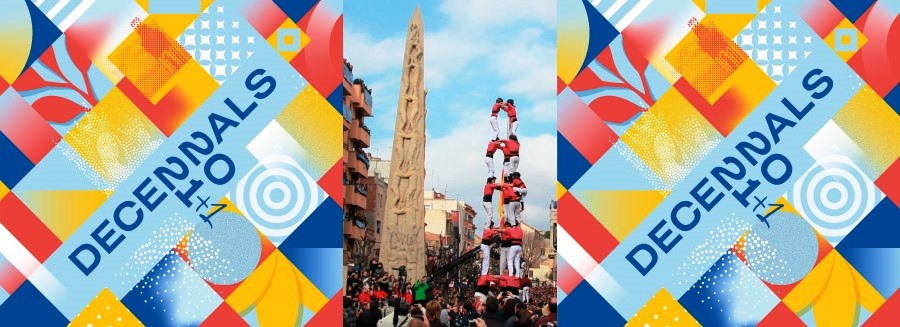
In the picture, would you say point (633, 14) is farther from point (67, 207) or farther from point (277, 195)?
point (67, 207)

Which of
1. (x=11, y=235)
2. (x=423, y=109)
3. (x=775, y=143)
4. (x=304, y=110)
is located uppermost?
(x=423, y=109)

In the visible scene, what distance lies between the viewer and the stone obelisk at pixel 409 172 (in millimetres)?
39688

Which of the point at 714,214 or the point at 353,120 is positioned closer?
the point at 714,214

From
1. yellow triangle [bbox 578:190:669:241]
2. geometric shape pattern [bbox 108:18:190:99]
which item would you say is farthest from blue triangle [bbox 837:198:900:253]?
geometric shape pattern [bbox 108:18:190:99]

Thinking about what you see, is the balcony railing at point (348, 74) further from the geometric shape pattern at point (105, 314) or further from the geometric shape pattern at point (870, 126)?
the geometric shape pattern at point (870, 126)

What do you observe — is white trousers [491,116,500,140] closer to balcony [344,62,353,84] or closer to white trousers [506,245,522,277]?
white trousers [506,245,522,277]


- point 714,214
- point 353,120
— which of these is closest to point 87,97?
point 714,214

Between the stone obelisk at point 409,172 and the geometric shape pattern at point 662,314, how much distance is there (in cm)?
3365

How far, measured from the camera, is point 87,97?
6.31 meters

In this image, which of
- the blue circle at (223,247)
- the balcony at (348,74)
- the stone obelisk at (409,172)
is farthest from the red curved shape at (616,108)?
the balcony at (348,74)

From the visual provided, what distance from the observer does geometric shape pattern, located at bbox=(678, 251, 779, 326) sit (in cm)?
609

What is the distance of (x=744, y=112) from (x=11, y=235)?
537 centimetres

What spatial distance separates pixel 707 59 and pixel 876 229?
1690mm

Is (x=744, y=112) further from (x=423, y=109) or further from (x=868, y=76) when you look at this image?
(x=423, y=109)
